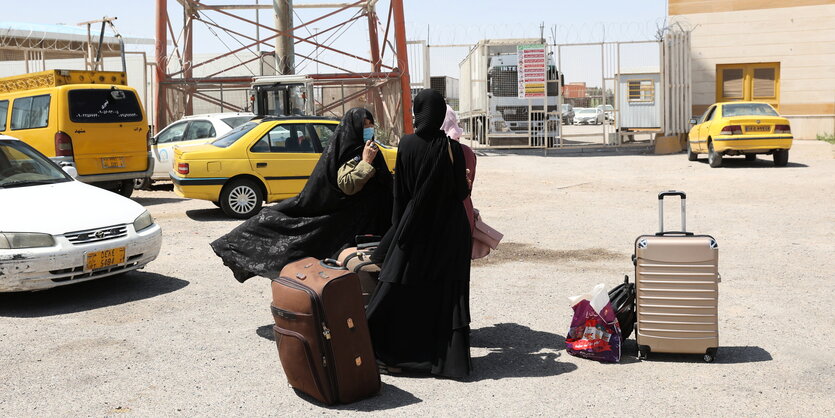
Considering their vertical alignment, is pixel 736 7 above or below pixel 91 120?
above

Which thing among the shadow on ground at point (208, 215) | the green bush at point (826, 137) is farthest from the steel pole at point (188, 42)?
the green bush at point (826, 137)

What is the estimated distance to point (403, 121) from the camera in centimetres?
2150

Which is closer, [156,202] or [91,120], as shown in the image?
[91,120]

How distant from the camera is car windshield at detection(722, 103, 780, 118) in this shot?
19350mm

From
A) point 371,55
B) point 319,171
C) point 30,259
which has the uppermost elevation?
point 371,55

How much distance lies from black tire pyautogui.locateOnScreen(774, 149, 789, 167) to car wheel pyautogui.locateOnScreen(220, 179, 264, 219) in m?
12.3

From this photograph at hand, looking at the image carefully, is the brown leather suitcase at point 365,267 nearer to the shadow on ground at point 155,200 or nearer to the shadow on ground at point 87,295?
the shadow on ground at point 87,295

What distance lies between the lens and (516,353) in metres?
5.83

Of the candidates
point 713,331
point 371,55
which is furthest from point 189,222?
point 371,55

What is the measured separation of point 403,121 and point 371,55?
3505 millimetres

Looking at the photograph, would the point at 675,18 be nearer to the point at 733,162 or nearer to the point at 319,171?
the point at 733,162

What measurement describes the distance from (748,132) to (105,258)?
1537 centimetres

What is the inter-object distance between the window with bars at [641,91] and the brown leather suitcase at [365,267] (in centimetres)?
2038

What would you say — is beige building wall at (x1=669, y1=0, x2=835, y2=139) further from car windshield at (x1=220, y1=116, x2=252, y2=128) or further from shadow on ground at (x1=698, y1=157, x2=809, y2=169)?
car windshield at (x1=220, y1=116, x2=252, y2=128)
